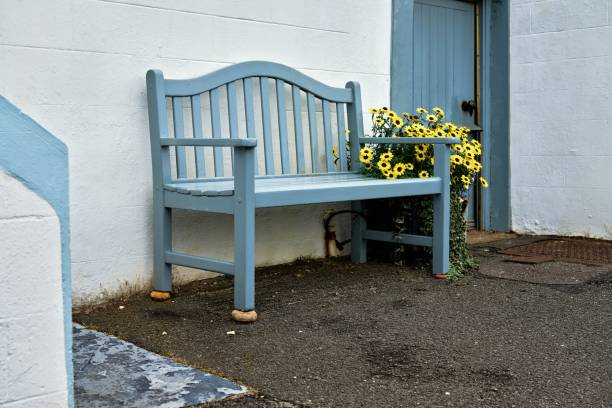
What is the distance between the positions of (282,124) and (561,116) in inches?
108

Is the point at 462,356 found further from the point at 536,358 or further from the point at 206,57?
the point at 206,57

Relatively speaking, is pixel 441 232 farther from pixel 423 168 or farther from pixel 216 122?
pixel 216 122

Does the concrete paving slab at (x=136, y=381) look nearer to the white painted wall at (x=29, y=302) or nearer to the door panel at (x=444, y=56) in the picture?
the white painted wall at (x=29, y=302)

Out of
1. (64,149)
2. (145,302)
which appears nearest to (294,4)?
(145,302)

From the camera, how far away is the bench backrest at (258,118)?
401cm

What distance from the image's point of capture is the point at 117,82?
12.7 feet

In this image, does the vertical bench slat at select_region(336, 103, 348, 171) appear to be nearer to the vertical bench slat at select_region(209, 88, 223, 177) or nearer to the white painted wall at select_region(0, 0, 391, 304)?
the white painted wall at select_region(0, 0, 391, 304)

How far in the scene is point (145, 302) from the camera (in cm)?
393

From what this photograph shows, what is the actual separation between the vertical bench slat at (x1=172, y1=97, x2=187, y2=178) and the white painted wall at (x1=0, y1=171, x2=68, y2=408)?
206cm

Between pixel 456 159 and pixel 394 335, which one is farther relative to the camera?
pixel 456 159

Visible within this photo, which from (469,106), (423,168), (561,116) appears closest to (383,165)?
(423,168)

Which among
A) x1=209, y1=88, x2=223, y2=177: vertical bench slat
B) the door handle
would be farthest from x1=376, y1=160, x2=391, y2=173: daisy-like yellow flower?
the door handle

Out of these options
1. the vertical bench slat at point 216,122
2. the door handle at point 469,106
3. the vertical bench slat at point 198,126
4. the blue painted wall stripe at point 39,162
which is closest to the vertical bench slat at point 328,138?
the vertical bench slat at point 216,122

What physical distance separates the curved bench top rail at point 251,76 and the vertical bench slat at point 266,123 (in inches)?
2.5
